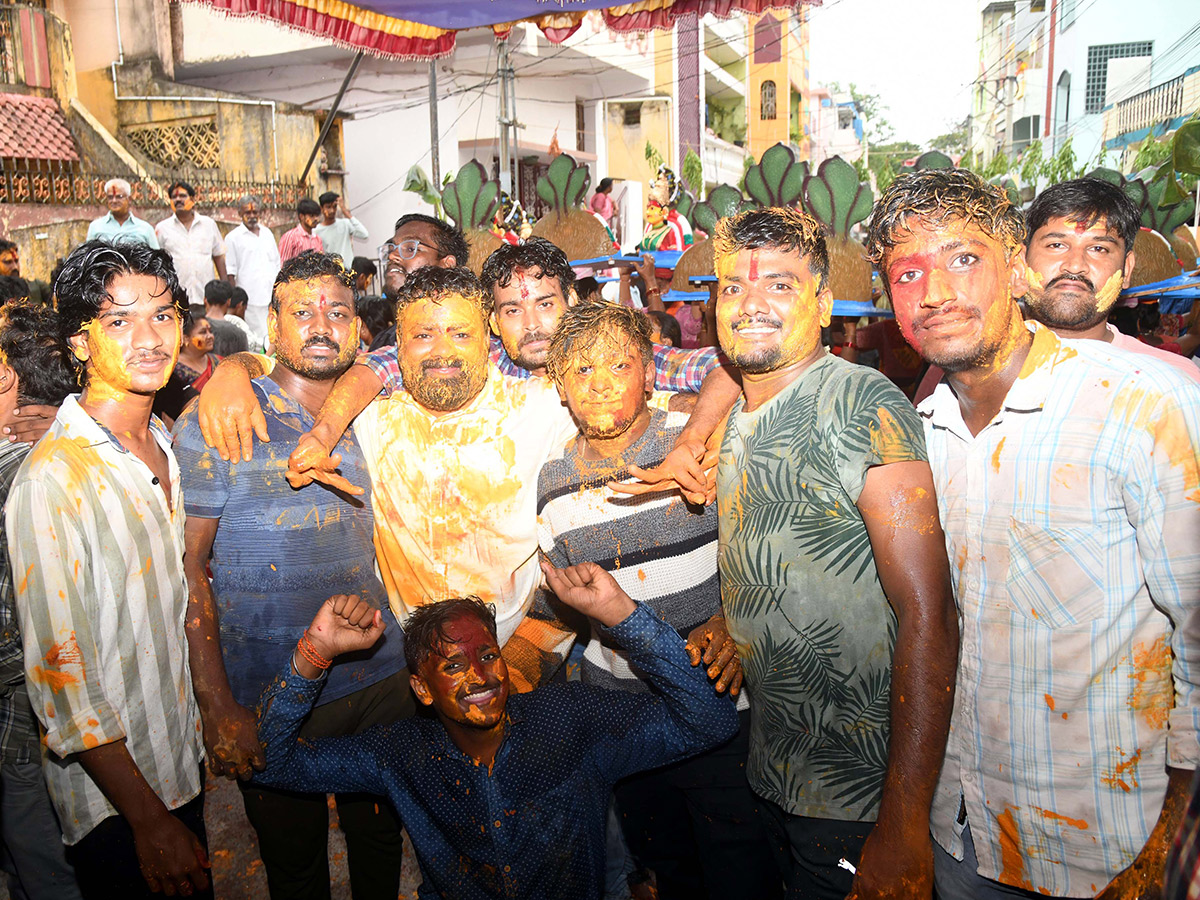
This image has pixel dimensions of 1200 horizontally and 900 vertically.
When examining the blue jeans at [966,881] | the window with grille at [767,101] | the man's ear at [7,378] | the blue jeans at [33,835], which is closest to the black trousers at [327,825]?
the blue jeans at [33,835]

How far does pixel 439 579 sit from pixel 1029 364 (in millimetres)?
1932

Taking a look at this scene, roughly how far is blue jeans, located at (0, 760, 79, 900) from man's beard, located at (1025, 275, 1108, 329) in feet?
12.8

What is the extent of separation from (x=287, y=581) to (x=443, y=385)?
83 centimetres

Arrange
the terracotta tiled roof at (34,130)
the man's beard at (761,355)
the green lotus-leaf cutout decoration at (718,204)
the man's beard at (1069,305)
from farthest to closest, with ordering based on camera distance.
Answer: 1. the terracotta tiled roof at (34,130)
2. the green lotus-leaf cutout decoration at (718,204)
3. the man's beard at (1069,305)
4. the man's beard at (761,355)

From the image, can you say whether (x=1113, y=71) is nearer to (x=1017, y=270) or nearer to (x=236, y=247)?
(x=236, y=247)

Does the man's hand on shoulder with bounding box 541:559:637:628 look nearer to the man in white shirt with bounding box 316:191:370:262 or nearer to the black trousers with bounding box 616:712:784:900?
the black trousers with bounding box 616:712:784:900

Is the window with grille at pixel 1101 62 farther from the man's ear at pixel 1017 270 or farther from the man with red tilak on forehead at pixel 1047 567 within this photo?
the man with red tilak on forehead at pixel 1047 567

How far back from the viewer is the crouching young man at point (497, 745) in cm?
237

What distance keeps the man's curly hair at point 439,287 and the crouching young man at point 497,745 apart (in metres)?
1.07

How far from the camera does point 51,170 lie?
12766 millimetres

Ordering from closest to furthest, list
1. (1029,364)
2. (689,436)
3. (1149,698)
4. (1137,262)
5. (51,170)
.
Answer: (1149,698)
(1029,364)
(689,436)
(1137,262)
(51,170)

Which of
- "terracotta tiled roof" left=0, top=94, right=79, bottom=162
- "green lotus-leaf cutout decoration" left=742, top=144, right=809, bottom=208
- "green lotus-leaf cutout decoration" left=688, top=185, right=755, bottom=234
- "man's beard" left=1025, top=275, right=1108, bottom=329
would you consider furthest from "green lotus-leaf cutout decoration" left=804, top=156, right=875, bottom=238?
"terracotta tiled roof" left=0, top=94, right=79, bottom=162

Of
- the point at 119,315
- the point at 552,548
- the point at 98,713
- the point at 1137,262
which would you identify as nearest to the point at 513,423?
the point at 552,548

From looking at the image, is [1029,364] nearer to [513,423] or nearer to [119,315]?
[513,423]
